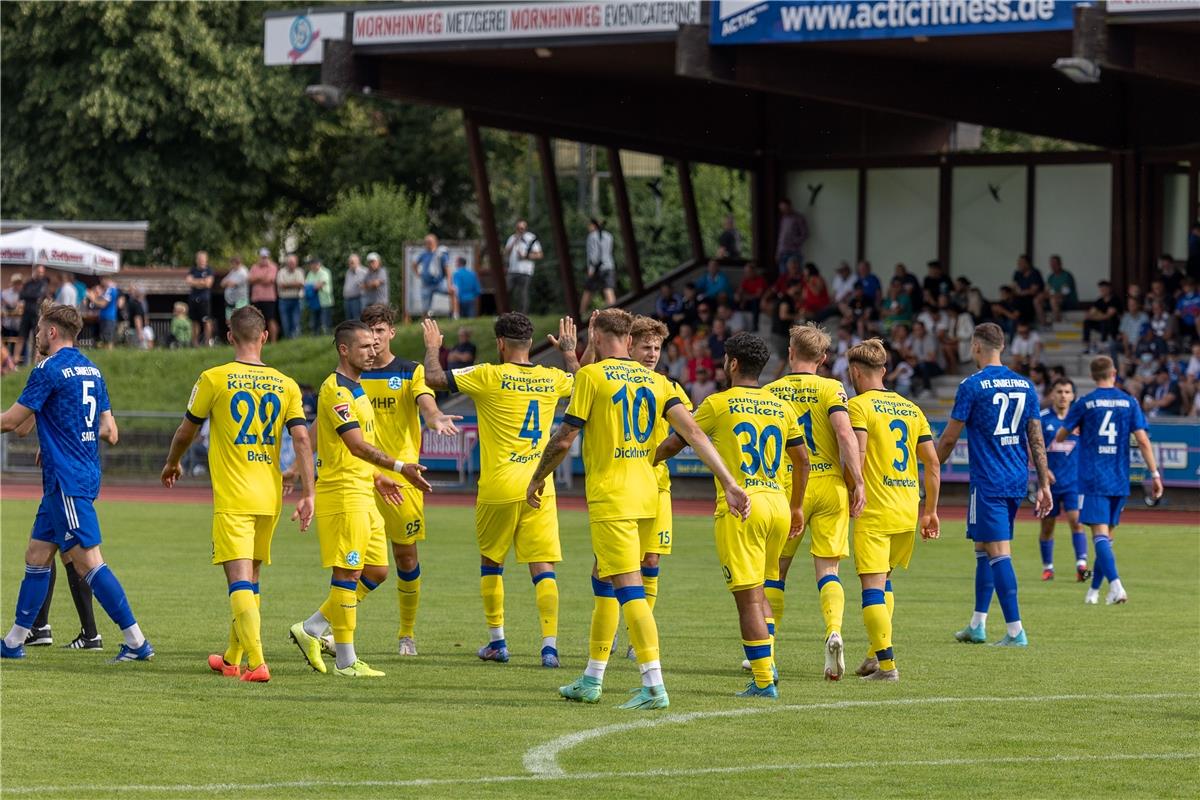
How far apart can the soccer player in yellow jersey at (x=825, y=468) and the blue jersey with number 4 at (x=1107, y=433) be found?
17.8ft

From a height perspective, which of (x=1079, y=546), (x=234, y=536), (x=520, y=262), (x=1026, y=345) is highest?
(x=520, y=262)

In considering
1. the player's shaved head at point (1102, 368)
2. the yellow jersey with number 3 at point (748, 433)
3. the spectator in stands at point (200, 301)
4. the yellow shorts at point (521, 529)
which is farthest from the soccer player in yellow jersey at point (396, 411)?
the spectator in stands at point (200, 301)

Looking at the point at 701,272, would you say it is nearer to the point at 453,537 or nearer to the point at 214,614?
the point at 453,537

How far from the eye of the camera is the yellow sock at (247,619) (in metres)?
10.2

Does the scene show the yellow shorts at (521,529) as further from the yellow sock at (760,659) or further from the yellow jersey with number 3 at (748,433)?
the yellow sock at (760,659)

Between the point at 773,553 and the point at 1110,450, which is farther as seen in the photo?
the point at 1110,450

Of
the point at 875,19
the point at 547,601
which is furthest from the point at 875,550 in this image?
the point at 875,19

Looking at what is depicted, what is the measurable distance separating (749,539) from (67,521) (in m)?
4.09

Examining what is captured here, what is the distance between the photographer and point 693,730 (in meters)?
8.80

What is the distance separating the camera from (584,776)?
7668 mm

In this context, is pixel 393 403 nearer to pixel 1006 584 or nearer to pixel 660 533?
pixel 660 533

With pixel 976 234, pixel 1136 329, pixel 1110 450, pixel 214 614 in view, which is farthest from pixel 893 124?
pixel 214 614

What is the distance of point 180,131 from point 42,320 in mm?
44005

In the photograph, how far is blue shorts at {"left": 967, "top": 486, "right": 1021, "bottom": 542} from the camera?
12.3 metres
